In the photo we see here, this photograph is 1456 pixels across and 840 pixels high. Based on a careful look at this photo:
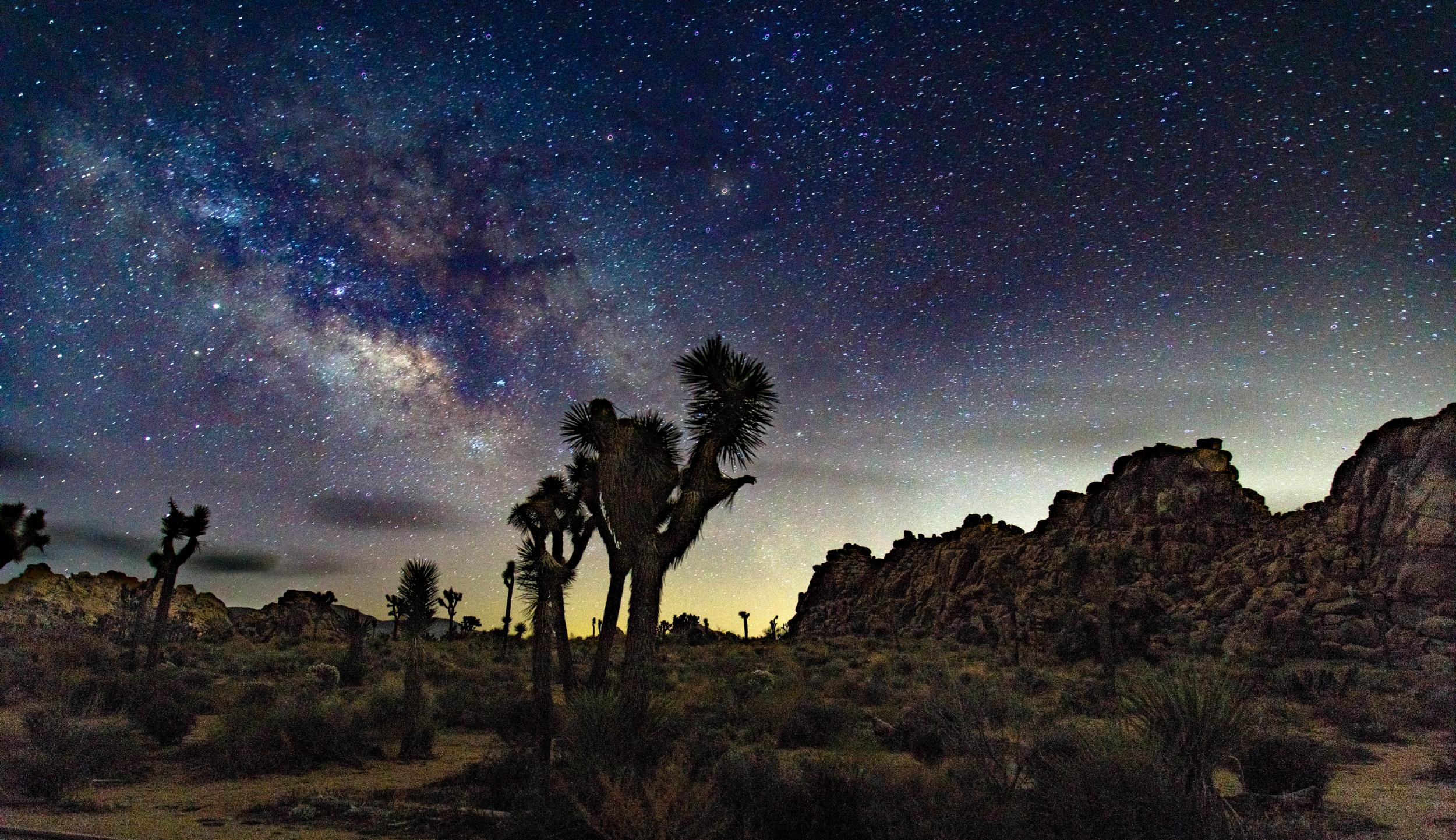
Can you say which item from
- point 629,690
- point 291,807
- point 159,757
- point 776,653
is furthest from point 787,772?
point 776,653

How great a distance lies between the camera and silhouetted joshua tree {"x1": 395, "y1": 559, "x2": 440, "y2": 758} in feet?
51.6

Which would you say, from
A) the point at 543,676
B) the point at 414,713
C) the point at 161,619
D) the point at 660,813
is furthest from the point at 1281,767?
the point at 161,619

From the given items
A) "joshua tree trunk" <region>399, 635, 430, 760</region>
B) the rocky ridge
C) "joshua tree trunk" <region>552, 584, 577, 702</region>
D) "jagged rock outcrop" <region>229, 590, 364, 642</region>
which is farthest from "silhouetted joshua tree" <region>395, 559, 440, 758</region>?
"jagged rock outcrop" <region>229, 590, 364, 642</region>

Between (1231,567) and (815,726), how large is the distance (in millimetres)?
43756

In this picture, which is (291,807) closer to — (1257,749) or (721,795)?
(721,795)

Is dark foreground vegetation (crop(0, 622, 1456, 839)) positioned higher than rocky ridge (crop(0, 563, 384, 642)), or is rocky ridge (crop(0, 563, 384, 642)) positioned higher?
rocky ridge (crop(0, 563, 384, 642))

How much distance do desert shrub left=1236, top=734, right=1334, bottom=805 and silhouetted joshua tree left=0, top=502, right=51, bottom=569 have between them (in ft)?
134

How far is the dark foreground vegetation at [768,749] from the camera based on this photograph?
7.00m

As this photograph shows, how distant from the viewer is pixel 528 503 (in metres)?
17.9

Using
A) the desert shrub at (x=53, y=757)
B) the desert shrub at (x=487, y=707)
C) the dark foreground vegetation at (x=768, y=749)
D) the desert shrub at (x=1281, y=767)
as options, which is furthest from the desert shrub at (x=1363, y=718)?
the desert shrub at (x=53, y=757)

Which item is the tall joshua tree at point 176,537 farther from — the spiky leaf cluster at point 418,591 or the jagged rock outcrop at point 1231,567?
the jagged rock outcrop at point 1231,567

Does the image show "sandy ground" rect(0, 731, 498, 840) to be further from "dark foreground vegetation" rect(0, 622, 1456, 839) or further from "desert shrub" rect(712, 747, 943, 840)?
Answer: "desert shrub" rect(712, 747, 943, 840)

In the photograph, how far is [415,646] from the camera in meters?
16.3

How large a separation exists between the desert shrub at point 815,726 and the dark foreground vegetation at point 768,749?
0.24ft
